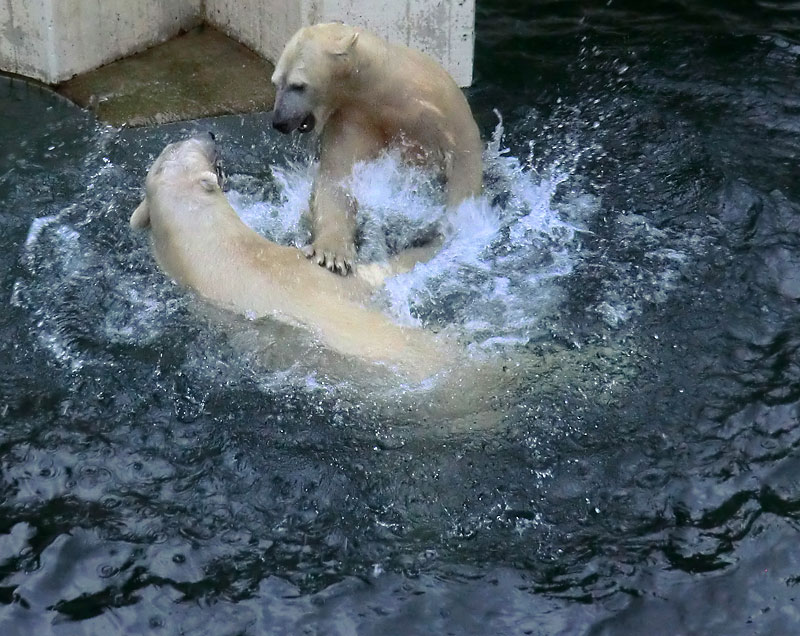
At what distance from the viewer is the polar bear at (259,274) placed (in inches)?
193

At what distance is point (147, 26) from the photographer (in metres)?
7.83

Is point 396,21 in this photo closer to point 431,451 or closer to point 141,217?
point 141,217

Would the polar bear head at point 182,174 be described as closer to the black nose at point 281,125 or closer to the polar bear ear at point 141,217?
the polar bear ear at point 141,217

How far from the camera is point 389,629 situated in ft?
12.7

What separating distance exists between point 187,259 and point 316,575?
191 centimetres

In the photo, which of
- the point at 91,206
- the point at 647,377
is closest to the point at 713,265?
the point at 647,377

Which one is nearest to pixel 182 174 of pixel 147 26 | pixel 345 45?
pixel 345 45

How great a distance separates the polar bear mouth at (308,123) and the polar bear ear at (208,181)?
20.4 inches

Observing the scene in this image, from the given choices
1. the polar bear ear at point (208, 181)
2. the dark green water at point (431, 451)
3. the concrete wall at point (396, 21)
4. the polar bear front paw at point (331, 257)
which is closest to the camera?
the dark green water at point (431, 451)

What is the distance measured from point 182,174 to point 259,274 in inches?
37.9

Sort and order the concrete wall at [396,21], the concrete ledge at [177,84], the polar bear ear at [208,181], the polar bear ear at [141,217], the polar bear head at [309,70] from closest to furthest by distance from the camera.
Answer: the polar bear head at [309,70]
the polar bear ear at [208,181]
the polar bear ear at [141,217]
the concrete wall at [396,21]
the concrete ledge at [177,84]

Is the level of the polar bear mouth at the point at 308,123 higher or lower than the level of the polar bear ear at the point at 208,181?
higher

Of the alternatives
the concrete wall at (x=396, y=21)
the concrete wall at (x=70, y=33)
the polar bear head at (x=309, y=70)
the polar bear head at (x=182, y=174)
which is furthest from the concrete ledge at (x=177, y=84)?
the polar bear head at (x=309, y=70)

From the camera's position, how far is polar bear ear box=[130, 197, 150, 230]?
5770 mm
